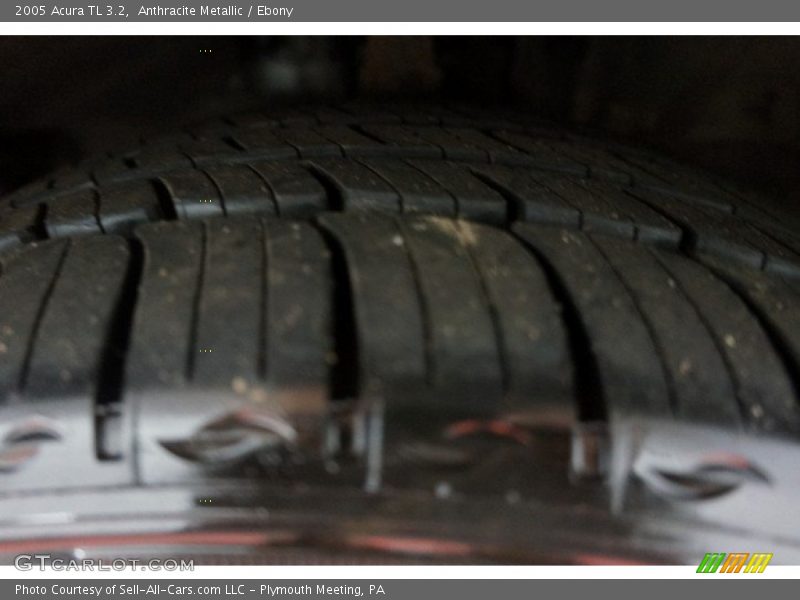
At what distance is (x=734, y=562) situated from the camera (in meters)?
0.59

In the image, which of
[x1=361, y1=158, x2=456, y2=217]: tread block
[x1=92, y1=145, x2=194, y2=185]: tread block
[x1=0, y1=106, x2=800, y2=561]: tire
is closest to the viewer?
[x1=0, y1=106, x2=800, y2=561]: tire

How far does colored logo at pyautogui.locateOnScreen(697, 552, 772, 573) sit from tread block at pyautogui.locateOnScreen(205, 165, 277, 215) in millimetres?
421

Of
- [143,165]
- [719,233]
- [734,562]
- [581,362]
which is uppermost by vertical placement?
[143,165]

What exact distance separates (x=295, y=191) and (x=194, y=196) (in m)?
0.09

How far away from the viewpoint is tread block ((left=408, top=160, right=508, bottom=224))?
0.71m

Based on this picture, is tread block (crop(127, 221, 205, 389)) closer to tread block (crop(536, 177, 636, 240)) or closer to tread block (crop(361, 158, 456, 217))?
tread block (crop(361, 158, 456, 217))

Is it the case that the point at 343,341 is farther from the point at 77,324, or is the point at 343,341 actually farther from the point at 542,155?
the point at 542,155

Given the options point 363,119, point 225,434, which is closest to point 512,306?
point 225,434

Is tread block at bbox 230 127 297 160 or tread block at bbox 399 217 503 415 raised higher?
tread block at bbox 230 127 297 160

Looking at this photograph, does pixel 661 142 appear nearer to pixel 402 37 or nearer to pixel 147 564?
pixel 402 37

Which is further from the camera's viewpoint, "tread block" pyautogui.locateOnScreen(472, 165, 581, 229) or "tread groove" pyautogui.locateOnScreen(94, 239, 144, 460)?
"tread block" pyautogui.locateOnScreen(472, 165, 581, 229)

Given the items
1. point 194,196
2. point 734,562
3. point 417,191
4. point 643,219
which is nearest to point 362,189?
point 417,191

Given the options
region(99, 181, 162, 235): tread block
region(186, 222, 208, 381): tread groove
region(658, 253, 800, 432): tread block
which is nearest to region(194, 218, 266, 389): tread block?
region(186, 222, 208, 381): tread groove

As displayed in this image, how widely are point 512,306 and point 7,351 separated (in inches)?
13.4
